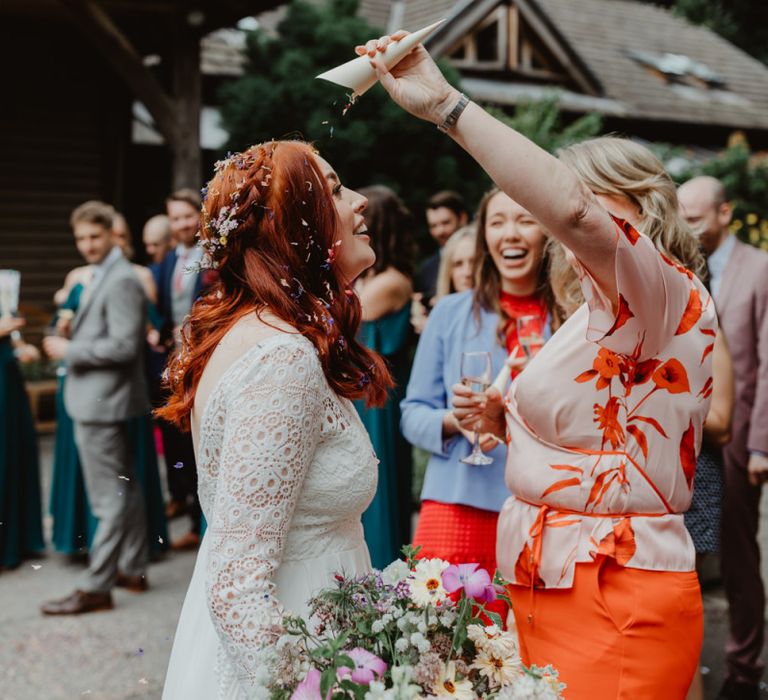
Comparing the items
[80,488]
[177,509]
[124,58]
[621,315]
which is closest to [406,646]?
[621,315]

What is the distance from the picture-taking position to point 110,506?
18.1ft

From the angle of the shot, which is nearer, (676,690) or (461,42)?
(676,690)

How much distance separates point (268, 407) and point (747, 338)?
3.19 m

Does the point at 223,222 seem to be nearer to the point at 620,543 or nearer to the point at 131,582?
the point at 620,543

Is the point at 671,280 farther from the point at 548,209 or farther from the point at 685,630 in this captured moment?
the point at 685,630

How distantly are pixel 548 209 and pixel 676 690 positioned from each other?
4.05 feet

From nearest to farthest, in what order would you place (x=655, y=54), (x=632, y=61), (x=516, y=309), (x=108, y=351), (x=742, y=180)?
1. (x=516, y=309)
2. (x=108, y=351)
3. (x=742, y=180)
4. (x=632, y=61)
5. (x=655, y=54)

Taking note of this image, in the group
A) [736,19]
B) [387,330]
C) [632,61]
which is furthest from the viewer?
[736,19]

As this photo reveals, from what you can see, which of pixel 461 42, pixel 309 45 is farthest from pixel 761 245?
pixel 461 42

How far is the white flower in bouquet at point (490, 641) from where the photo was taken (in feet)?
5.15

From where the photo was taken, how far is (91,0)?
8805mm

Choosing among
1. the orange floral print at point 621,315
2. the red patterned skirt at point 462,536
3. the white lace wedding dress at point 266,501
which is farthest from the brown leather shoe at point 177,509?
the orange floral print at point 621,315

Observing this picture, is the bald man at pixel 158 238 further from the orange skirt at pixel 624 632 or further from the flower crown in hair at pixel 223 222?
the orange skirt at pixel 624 632

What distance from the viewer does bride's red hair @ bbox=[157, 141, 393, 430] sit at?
1988 mm
